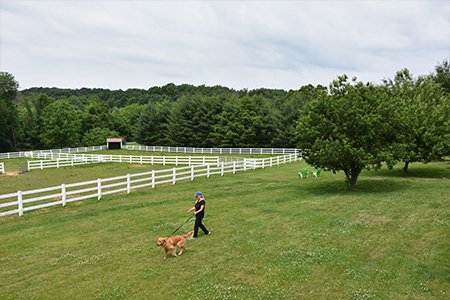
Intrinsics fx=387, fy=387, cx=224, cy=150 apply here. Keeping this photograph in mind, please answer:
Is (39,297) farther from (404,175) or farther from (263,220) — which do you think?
(404,175)

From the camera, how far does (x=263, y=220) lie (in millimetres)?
13594

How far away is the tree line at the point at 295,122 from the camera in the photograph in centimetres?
1872

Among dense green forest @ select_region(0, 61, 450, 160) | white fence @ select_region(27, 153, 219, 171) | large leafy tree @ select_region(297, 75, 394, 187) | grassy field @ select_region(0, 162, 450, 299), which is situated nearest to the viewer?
grassy field @ select_region(0, 162, 450, 299)

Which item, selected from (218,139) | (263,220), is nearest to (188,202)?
(263,220)

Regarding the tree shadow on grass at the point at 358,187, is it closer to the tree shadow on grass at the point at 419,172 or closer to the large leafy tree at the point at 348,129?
the large leafy tree at the point at 348,129

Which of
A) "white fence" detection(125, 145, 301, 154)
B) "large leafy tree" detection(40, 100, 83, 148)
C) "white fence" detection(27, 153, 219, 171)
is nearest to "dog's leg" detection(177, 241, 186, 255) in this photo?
"white fence" detection(27, 153, 219, 171)

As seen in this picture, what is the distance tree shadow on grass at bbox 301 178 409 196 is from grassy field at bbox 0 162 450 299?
0.76 metres

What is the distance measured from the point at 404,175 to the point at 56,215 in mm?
21197

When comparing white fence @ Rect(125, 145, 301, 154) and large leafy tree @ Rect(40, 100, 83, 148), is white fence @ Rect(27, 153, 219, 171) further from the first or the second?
large leafy tree @ Rect(40, 100, 83, 148)

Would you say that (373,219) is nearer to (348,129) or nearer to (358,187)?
(348,129)

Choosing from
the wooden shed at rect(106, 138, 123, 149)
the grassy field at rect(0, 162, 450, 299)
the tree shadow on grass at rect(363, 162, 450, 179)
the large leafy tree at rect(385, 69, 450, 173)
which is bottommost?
the grassy field at rect(0, 162, 450, 299)

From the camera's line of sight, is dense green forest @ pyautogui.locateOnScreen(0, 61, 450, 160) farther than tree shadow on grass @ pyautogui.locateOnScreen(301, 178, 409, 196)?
Yes

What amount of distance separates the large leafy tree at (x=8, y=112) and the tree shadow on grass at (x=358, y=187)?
211ft

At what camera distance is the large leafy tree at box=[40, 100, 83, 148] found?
7131 centimetres
